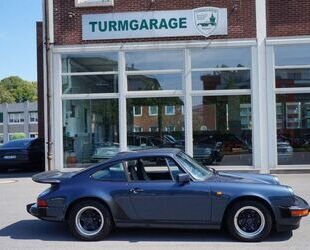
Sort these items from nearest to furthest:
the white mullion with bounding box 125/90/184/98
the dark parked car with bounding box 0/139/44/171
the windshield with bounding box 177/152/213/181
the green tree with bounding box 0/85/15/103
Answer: the windshield with bounding box 177/152/213/181 < the white mullion with bounding box 125/90/184/98 < the dark parked car with bounding box 0/139/44/171 < the green tree with bounding box 0/85/15/103

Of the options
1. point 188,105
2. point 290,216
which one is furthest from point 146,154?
point 188,105

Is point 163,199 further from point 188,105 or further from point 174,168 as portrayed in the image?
point 188,105

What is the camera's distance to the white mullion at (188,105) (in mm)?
16266

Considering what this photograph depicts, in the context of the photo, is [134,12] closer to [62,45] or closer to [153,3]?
[153,3]

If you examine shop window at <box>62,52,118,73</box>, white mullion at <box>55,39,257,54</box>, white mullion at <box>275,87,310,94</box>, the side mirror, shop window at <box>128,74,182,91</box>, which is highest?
white mullion at <box>55,39,257,54</box>

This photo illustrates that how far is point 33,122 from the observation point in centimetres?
9038

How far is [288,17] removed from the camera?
1599 cm

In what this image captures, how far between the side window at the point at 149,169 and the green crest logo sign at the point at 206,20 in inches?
353

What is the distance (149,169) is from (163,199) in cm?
66

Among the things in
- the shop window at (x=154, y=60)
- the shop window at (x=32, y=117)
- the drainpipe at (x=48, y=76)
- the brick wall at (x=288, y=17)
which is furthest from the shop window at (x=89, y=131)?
the shop window at (x=32, y=117)

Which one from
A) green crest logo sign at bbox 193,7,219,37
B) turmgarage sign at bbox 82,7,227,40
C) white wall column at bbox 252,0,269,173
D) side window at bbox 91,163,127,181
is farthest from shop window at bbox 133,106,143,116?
side window at bbox 91,163,127,181

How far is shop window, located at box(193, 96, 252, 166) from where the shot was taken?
53.3 feet

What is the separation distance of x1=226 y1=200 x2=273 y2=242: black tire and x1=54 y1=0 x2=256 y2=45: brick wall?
955cm

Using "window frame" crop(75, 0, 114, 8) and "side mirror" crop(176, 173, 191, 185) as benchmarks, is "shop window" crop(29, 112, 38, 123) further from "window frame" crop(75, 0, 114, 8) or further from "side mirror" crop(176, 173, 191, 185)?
"side mirror" crop(176, 173, 191, 185)
